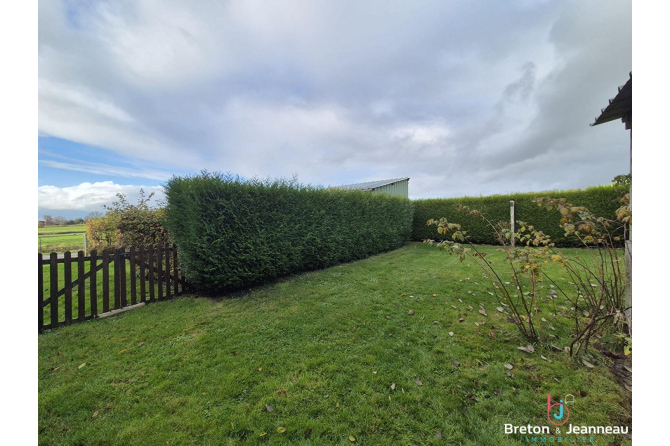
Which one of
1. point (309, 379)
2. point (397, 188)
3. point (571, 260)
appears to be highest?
point (397, 188)

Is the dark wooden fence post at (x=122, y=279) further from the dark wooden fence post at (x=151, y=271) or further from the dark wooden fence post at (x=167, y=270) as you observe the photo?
the dark wooden fence post at (x=167, y=270)

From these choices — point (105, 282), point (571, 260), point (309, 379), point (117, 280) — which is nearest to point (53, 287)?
point (105, 282)

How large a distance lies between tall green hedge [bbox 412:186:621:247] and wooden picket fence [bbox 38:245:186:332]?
8.58 meters

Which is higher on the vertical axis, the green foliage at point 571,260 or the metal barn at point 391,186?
the metal barn at point 391,186

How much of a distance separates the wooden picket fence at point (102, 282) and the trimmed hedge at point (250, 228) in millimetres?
419

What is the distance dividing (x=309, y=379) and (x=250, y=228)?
351 centimetres

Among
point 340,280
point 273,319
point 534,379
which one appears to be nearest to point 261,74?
point 340,280

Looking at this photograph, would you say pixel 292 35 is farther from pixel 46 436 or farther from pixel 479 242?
pixel 479 242

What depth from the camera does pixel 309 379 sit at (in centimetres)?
214

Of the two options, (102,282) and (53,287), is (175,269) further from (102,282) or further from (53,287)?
(53,287)

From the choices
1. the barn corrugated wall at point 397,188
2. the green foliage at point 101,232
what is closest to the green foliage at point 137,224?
the green foliage at point 101,232

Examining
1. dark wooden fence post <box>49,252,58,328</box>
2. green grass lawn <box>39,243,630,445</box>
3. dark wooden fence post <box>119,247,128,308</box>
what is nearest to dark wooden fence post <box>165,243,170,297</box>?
dark wooden fence post <box>119,247,128,308</box>

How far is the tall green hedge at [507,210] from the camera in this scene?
29.7ft

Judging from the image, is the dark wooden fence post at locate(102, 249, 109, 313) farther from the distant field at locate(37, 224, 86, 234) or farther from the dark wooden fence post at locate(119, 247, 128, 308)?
the distant field at locate(37, 224, 86, 234)
